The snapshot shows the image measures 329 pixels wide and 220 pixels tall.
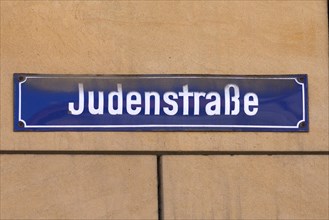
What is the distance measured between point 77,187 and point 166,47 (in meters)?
0.81

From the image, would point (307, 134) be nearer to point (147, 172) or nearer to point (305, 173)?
point (305, 173)

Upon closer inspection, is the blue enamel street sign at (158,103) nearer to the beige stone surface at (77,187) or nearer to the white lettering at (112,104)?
the white lettering at (112,104)

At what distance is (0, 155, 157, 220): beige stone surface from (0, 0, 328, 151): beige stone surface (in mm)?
73

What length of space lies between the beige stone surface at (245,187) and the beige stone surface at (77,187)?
12cm

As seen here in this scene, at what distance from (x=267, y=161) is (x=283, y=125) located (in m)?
0.19

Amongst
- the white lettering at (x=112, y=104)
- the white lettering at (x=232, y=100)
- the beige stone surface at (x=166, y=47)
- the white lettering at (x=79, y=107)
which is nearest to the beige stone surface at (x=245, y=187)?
the beige stone surface at (x=166, y=47)

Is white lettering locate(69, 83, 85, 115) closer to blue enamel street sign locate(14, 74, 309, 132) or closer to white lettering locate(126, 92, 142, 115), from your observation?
blue enamel street sign locate(14, 74, 309, 132)

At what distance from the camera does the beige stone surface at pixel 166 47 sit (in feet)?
16.9

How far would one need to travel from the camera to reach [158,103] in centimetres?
514

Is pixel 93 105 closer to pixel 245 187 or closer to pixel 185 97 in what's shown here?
pixel 185 97

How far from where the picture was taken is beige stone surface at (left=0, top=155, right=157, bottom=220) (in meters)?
5.06

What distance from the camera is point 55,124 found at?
16.8 feet

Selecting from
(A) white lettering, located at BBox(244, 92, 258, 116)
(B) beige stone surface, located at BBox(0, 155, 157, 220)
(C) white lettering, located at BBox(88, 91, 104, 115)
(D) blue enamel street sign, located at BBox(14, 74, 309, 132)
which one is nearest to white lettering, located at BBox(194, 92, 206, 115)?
(D) blue enamel street sign, located at BBox(14, 74, 309, 132)

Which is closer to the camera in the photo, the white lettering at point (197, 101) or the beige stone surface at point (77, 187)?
the beige stone surface at point (77, 187)
